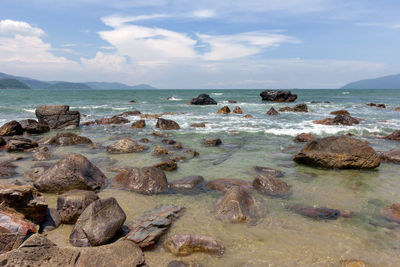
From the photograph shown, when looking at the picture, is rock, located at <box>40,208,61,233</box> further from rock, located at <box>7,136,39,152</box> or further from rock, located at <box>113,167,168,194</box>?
rock, located at <box>7,136,39,152</box>

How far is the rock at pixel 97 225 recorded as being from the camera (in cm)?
412

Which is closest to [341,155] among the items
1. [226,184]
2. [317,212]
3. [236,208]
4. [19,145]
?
[317,212]

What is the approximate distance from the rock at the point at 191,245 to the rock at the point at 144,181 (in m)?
2.33

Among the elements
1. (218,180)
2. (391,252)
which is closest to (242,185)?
(218,180)

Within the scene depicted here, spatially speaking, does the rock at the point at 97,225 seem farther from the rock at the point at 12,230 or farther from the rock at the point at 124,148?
the rock at the point at 124,148

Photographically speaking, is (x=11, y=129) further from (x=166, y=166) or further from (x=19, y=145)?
(x=166, y=166)

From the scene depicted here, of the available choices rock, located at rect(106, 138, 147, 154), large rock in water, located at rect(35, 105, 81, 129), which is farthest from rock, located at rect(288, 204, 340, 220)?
large rock in water, located at rect(35, 105, 81, 129)

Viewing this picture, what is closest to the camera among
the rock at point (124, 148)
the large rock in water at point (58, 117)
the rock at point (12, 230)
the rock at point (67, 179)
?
the rock at point (12, 230)

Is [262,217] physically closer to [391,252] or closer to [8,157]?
[391,252]

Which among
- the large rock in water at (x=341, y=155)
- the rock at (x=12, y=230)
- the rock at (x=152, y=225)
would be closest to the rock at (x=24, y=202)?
the rock at (x=12, y=230)

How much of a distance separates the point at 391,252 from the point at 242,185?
10.9 ft

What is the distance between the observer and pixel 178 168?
847cm

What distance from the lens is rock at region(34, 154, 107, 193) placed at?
6285 mm

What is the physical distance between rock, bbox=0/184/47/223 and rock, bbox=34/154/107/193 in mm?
1479
